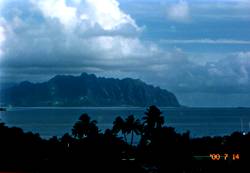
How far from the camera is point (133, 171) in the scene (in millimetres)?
62531

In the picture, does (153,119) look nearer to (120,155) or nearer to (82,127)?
(82,127)

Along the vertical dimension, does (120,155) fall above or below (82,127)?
below

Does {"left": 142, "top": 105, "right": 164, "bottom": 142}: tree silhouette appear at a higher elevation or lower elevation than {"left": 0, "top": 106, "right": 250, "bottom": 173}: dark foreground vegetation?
higher

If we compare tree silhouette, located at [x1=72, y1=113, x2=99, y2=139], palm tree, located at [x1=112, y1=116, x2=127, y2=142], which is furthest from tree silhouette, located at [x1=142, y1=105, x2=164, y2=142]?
tree silhouette, located at [x1=72, y1=113, x2=99, y2=139]

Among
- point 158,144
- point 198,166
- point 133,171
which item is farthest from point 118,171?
point 158,144

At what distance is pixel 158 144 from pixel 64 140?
18753mm
